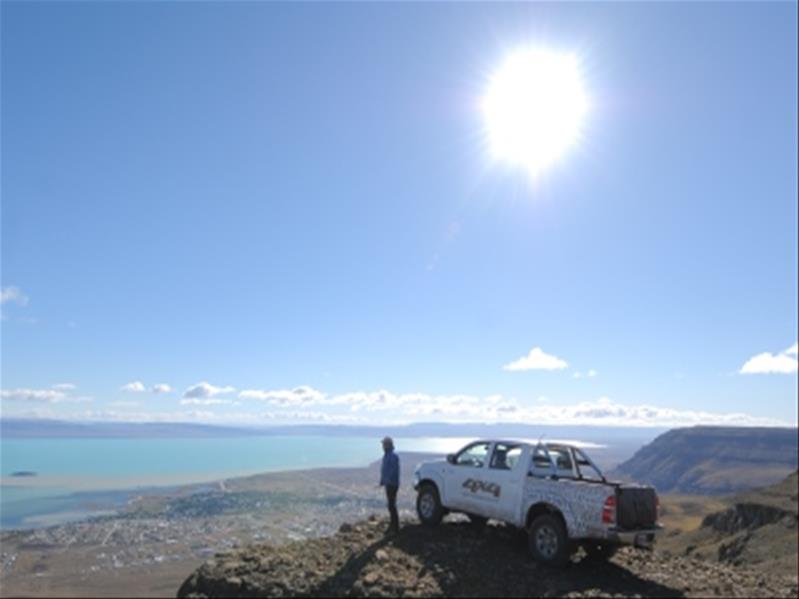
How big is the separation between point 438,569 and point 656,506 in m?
4.41

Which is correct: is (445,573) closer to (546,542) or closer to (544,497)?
(546,542)

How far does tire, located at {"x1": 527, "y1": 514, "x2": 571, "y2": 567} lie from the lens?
12492mm

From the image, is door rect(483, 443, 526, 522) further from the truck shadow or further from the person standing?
the person standing

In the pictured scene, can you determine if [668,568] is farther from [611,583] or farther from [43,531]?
[43,531]

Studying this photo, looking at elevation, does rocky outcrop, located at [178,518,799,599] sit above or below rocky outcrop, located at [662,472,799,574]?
above

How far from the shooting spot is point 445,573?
1238 cm

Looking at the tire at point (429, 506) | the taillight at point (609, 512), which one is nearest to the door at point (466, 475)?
the tire at point (429, 506)

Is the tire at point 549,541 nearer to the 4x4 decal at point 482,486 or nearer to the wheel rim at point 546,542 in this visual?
the wheel rim at point 546,542

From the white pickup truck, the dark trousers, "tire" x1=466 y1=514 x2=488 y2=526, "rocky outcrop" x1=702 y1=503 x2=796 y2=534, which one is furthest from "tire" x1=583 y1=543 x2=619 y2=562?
"rocky outcrop" x1=702 y1=503 x2=796 y2=534

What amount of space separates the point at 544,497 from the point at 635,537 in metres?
1.82

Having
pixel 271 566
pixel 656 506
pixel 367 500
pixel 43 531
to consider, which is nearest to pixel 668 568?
pixel 656 506

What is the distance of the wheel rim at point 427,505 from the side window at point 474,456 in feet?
3.89

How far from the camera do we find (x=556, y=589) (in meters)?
11.6

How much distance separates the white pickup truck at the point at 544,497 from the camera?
40.1 feet
